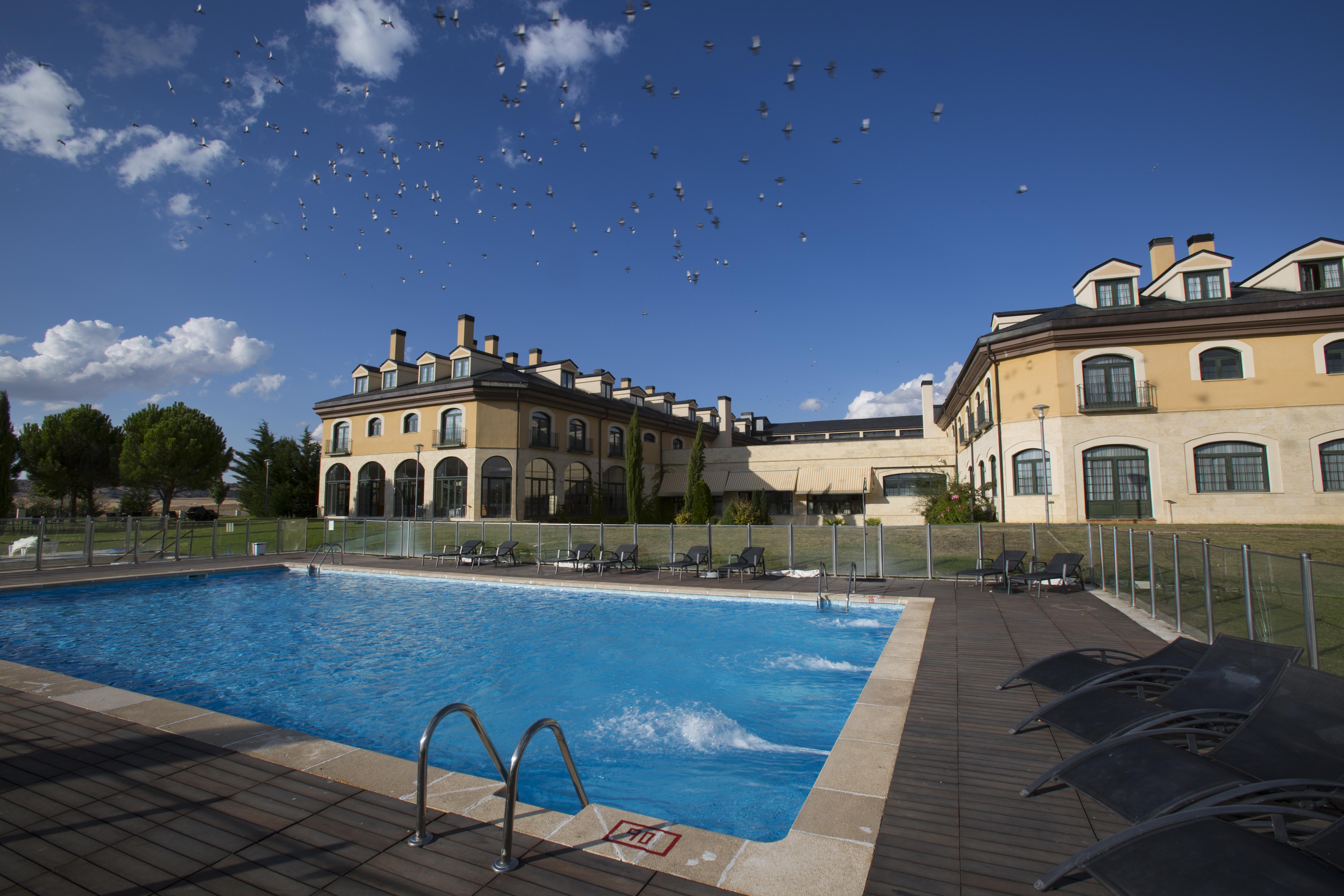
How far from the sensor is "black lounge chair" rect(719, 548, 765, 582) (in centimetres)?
1645

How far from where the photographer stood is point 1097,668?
5.83m

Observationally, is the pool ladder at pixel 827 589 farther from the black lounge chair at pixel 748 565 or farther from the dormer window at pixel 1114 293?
the dormer window at pixel 1114 293

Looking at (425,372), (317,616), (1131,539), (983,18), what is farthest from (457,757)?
(425,372)

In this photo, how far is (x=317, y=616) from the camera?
13547 mm

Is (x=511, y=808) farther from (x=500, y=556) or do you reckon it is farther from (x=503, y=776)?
(x=500, y=556)

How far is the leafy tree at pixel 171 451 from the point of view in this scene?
148 feet

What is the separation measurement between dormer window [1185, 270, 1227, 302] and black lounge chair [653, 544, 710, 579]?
2208cm

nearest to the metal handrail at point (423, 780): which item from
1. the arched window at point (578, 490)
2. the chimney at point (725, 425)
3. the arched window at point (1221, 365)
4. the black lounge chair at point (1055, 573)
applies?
the black lounge chair at point (1055, 573)

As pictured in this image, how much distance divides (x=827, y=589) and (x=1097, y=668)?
27.6ft

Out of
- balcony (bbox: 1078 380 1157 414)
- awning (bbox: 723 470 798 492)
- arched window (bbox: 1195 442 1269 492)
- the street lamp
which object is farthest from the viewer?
awning (bbox: 723 470 798 492)

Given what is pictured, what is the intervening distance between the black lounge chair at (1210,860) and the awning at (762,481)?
36.1 metres

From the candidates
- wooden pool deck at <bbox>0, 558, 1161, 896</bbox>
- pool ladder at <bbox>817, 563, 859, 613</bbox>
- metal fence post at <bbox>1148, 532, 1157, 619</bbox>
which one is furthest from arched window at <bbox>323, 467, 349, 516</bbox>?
metal fence post at <bbox>1148, 532, 1157, 619</bbox>

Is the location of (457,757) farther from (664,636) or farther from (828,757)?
(664,636)

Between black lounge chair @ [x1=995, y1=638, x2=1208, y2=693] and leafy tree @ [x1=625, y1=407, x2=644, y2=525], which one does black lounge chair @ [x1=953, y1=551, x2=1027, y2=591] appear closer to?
black lounge chair @ [x1=995, y1=638, x2=1208, y2=693]
